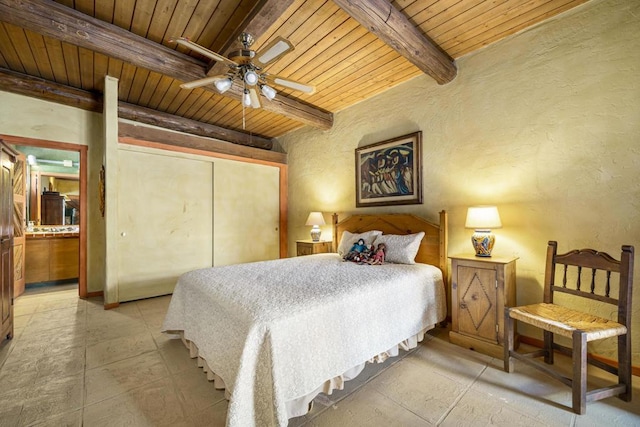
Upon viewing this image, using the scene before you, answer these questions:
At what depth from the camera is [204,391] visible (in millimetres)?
1730

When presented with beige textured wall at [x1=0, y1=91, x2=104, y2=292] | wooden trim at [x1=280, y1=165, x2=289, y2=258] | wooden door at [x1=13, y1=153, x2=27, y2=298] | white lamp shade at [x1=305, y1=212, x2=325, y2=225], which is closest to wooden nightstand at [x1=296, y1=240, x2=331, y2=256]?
white lamp shade at [x1=305, y1=212, x2=325, y2=225]

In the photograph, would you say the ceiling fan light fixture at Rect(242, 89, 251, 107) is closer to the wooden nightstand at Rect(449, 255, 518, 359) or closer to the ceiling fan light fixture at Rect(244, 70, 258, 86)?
the ceiling fan light fixture at Rect(244, 70, 258, 86)

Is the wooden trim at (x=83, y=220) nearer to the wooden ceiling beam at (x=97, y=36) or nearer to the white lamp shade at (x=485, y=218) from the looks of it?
the wooden ceiling beam at (x=97, y=36)

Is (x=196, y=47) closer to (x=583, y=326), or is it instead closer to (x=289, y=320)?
(x=289, y=320)

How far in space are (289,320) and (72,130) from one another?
445 cm

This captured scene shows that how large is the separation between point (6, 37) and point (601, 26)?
528 cm

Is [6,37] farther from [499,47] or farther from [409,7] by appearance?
[499,47]

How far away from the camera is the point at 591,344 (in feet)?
6.86

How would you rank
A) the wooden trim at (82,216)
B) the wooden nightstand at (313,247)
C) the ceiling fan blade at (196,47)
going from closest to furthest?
1. the ceiling fan blade at (196,47)
2. the wooden trim at (82,216)
3. the wooden nightstand at (313,247)

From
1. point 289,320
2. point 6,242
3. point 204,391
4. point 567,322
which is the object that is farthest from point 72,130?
point 567,322

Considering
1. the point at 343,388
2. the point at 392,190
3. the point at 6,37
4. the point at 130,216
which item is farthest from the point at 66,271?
the point at 392,190

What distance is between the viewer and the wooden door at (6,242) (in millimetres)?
2291

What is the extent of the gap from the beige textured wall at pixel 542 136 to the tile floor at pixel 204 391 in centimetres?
88

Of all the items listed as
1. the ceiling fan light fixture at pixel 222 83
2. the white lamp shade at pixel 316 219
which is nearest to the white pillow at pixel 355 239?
the white lamp shade at pixel 316 219
